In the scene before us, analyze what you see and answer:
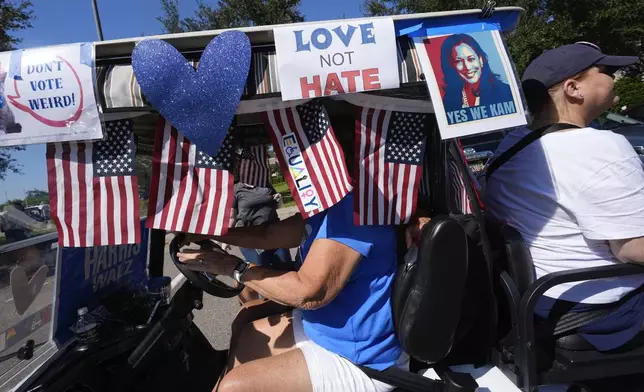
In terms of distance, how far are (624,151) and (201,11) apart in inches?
560

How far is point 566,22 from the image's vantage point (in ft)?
45.2

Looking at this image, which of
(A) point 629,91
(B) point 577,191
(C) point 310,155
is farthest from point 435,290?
(A) point 629,91

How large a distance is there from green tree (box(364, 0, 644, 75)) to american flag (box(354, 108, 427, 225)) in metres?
12.5

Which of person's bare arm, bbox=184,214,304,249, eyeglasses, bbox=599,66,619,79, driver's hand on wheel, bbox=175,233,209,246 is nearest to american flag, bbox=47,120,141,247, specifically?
driver's hand on wheel, bbox=175,233,209,246

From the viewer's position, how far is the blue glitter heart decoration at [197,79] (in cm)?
136

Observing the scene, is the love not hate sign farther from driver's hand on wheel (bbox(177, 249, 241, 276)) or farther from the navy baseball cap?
the navy baseball cap

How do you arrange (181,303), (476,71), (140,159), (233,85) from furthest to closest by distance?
(181,303)
(140,159)
(476,71)
(233,85)

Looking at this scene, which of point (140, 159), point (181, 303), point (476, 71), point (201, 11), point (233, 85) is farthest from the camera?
point (201, 11)

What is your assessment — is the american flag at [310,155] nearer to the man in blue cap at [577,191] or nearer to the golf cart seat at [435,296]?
the golf cart seat at [435,296]

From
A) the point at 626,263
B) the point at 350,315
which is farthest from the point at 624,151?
the point at 350,315

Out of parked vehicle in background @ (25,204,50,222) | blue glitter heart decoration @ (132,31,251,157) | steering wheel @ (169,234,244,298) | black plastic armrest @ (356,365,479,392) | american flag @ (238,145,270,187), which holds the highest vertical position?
blue glitter heart decoration @ (132,31,251,157)

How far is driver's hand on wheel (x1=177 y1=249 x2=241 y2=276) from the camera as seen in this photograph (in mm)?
1854

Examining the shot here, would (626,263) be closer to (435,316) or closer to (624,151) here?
(624,151)

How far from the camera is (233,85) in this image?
1.40 m
